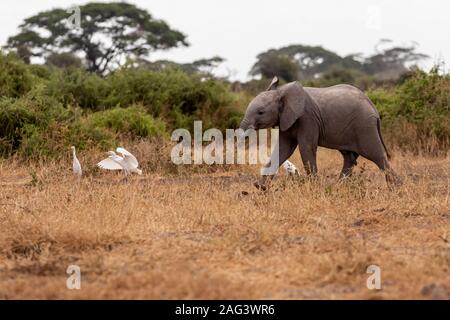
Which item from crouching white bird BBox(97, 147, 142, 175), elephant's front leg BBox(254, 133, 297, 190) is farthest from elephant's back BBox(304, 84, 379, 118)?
crouching white bird BBox(97, 147, 142, 175)

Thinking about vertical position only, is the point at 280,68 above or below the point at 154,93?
below

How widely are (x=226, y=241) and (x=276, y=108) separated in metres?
3.22

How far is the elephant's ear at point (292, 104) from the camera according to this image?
27.8 feet

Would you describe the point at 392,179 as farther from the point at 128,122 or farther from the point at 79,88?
the point at 79,88

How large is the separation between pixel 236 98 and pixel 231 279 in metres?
12.2

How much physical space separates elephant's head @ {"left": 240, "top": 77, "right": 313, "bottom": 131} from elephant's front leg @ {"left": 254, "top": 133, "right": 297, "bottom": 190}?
0.25 m

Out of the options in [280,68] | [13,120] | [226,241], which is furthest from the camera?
[280,68]

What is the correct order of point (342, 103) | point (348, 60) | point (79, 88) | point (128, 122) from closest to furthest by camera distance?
1. point (342, 103)
2. point (128, 122)
3. point (79, 88)
4. point (348, 60)

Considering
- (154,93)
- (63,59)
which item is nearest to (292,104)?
(154,93)

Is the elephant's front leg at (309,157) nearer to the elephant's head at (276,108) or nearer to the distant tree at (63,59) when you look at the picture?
the elephant's head at (276,108)

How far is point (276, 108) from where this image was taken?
8578 mm

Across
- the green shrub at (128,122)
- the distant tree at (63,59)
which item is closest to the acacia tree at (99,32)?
the distant tree at (63,59)

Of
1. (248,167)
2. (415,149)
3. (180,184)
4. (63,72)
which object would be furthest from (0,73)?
(415,149)

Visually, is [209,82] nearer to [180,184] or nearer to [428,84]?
[428,84]
